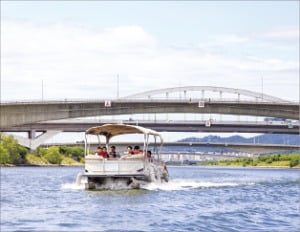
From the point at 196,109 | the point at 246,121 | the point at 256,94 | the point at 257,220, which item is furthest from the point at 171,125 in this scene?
the point at 257,220

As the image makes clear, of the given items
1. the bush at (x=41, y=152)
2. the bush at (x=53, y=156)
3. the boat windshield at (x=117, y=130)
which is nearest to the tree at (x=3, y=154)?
the bush at (x=53, y=156)

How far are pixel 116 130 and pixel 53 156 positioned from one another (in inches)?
4616

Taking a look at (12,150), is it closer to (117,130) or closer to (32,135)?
(32,135)

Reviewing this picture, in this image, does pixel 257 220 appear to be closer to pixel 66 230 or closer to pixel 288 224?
pixel 288 224

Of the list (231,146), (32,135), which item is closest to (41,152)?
(32,135)

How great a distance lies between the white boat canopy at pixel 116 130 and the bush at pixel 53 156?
4514 inches

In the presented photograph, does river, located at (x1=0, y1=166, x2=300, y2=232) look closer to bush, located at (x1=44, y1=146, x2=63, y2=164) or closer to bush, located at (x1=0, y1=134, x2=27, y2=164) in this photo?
bush, located at (x1=0, y1=134, x2=27, y2=164)

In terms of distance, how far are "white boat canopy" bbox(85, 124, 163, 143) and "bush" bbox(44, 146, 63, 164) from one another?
115 m

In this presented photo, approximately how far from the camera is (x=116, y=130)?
44875 millimetres

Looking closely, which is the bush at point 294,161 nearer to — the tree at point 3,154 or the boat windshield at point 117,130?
the tree at point 3,154

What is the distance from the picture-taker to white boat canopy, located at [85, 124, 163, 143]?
4206cm

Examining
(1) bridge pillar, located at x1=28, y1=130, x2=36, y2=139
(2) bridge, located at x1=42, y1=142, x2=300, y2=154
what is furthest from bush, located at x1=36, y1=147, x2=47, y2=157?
(2) bridge, located at x1=42, y1=142, x2=300, y2=154

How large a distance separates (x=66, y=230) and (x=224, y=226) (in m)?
5.39

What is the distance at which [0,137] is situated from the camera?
142 metres
